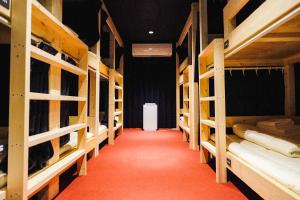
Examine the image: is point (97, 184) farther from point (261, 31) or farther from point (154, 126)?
point (154, 126)

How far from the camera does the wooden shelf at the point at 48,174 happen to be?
58.4 inches

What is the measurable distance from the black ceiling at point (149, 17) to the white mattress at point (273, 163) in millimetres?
3469

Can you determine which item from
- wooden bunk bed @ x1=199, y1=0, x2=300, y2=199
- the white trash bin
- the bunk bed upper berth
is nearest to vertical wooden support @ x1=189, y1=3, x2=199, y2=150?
wooden bunk bed @ x1=199, y1=0, x2=300, y2=199

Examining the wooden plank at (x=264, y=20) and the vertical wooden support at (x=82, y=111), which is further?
the vertical wooden support at (x=82, y=111)

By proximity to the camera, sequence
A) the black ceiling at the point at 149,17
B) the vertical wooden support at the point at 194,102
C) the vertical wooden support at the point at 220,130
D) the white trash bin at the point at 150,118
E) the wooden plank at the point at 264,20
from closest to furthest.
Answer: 1. the wooden plank at the point at 264,20
2. the vertical wooden support at the point at 220,130
3. the vertical wooden support at the point at 194,102
4. the black ceiling at the point at 149,17
5. the white trash bin at the point at 150,118

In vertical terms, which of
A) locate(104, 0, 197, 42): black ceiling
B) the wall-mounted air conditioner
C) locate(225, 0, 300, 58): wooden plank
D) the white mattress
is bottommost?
the white mattress

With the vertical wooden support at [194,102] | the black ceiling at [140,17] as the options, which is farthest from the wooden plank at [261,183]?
the black ceiling at [140,17]

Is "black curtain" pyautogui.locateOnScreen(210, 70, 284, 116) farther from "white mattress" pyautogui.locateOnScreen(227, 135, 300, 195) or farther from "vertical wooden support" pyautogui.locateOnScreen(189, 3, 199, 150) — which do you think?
"white mattress" pyautogui.locateOnScreen(227, 135, 300, 195)

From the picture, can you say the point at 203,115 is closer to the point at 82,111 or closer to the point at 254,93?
the point at 254,93

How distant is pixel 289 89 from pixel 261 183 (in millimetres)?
2190

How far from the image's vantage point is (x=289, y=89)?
10.7 feet

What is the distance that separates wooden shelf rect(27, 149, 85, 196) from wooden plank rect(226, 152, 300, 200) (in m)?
1.51

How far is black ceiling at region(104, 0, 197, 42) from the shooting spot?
475 centimetres

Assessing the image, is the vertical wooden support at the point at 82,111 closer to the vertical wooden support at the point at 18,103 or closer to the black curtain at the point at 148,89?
the vertical wooden support at the point at 18,103
